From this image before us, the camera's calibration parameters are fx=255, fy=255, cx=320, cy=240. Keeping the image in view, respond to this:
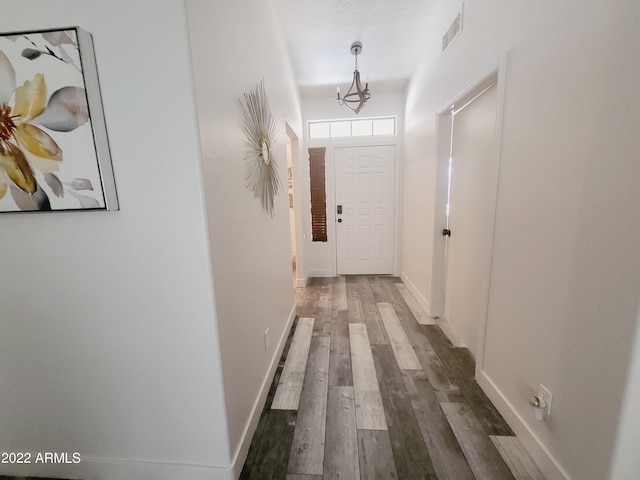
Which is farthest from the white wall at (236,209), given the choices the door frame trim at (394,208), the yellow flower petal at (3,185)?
the door frame trim at (394,208)

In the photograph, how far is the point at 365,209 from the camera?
4.02m

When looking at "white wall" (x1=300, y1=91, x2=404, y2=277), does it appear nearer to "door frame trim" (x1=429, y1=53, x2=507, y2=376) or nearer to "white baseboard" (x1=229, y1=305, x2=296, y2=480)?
"door frame trim" (x1=429, y1=53, x2=507, y2=376)

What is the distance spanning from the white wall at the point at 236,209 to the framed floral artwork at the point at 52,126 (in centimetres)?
36

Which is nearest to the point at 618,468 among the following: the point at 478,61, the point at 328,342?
the point at 328,342

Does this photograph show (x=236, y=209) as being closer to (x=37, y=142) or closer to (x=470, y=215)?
(x=37, y=142)

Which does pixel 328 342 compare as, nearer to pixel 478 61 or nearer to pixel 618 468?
pixel 618 468

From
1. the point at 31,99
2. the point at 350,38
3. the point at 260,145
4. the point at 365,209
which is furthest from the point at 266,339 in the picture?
the point at 350,38

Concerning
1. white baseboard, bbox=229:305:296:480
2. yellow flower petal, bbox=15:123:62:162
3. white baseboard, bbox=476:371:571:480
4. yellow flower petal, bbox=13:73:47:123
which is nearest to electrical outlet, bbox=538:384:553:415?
white baseboard, bbox=476:371:571:480

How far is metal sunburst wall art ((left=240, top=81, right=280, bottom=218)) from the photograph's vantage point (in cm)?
147

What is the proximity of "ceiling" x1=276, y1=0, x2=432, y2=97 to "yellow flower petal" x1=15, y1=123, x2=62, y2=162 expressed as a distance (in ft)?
6.77

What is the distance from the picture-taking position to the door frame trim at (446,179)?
152cm

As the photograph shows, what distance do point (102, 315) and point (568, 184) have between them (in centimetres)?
204

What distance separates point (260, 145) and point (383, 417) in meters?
1.84

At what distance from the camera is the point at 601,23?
0.92m
